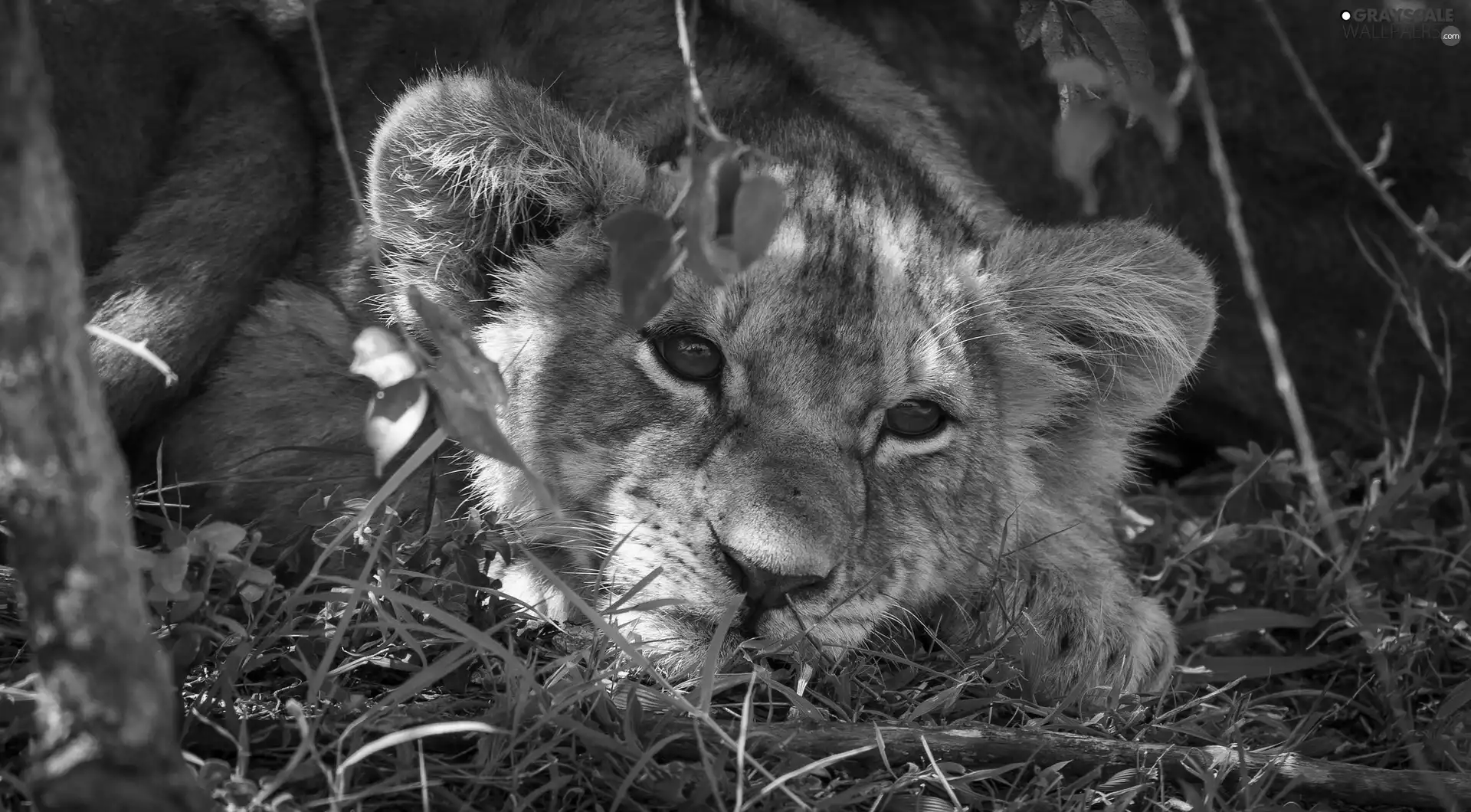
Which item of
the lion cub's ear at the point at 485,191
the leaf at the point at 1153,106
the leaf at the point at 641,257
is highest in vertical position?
the leaf at the point at 1153,106

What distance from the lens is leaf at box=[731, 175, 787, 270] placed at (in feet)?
5.78

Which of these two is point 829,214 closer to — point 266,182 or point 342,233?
point 342,233

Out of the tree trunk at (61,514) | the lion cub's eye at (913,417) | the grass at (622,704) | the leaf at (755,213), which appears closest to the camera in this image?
the tree trunk at (61,514)

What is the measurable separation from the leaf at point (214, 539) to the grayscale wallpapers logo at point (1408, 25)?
422 centimetres

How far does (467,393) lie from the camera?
1.85 meters

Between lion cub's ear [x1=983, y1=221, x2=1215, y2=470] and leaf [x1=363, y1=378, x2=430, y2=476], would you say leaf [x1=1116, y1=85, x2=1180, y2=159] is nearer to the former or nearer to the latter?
leaf [x1=363, y1=378, x2=430, y2=476]

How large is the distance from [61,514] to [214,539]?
0.99 m

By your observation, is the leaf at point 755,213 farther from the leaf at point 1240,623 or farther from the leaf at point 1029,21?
the leaf at point 1240,623

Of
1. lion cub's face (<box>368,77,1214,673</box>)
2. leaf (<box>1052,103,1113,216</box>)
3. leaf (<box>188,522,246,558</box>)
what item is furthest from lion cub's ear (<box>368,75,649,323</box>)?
leaf (<box>1052,103,1113,216</box>)

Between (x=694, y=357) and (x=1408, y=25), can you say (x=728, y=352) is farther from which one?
(x=1408, y=25)

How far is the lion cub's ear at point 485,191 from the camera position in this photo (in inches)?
114

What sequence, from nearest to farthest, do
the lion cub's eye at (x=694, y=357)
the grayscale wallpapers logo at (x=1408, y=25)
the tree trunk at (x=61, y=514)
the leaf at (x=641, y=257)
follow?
the tree trunk at (x=61, y=514) → the leaf at (x=641, y=257) → the lion cub's eye at (x=694, y=357) → the grayscale wallpapers logo at (x=1408, y=25)

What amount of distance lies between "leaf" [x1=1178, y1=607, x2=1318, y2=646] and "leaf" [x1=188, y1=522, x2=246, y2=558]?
2.27 m

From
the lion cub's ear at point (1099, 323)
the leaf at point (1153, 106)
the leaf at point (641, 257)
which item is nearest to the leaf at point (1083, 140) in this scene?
the leaf at point (1153, 106)
